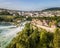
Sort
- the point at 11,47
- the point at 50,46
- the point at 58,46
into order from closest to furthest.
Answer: the point at 58,46 → the point at 50,46 → the point at 11,47

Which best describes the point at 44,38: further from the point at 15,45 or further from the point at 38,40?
the point at 15,45

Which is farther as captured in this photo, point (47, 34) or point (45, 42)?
point (47, 34)

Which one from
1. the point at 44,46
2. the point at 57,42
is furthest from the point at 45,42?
the point at 57,42

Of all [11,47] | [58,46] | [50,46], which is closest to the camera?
[58,46]

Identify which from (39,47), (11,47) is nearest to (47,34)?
(39,47)

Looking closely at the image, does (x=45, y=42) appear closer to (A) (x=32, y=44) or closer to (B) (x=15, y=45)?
(A) (x=32, y=44)

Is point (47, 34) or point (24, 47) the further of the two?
point (47, 34)

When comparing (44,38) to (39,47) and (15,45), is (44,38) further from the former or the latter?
(15,45)

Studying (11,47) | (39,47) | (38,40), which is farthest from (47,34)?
(11,47)
